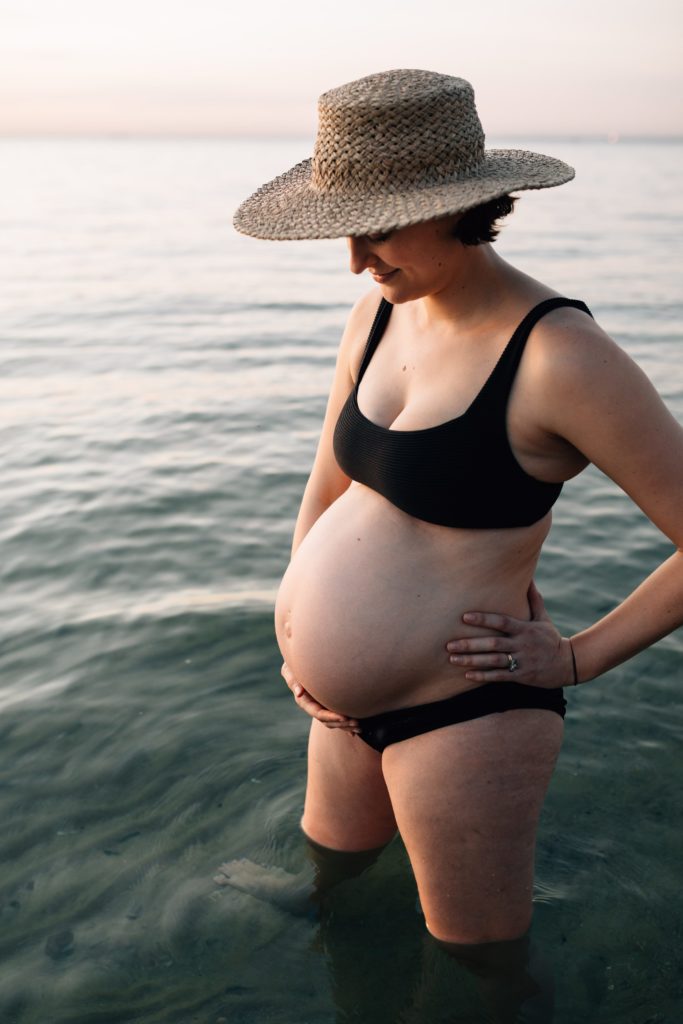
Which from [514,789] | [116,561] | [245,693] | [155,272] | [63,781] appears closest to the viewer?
[514,789]

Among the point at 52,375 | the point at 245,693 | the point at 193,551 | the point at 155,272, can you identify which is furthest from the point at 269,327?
the point at 245,693

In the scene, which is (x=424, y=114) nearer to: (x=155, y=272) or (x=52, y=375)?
(x=52, y=375)

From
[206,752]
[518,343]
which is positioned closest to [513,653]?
[518,343]

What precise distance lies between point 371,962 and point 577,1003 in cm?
67

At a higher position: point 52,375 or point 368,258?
point 368,258

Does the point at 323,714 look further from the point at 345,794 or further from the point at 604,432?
the point at 604,432

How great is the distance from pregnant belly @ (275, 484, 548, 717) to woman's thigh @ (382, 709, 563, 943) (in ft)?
0.45

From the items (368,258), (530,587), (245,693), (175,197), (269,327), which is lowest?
(175,197)

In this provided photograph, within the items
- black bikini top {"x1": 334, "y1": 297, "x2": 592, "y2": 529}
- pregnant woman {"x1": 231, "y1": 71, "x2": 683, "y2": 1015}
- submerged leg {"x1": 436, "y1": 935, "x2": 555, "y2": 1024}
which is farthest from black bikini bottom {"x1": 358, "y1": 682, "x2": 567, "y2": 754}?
submerged leg {"x1": 436, "y1": 935, "x2": 555, "y2": 1024}

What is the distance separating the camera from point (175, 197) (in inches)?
1719

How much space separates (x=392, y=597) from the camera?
228 centimetres

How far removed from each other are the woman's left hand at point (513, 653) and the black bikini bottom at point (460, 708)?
1.1 inches

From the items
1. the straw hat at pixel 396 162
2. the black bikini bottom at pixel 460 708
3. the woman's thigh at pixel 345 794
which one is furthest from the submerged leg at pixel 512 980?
the straw hat at pixel 396 162

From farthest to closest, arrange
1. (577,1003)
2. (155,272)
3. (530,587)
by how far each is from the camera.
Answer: (155,272), (577,1003), (530,587)
